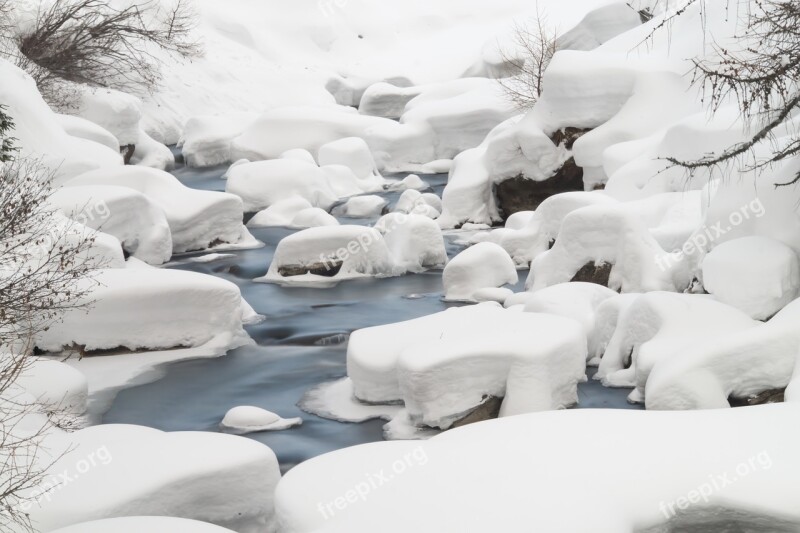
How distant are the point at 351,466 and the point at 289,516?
53cm

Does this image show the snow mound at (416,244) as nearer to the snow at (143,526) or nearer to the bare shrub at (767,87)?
the bare shrub at (767,87)

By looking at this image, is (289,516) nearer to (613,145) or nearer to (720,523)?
(720,523)

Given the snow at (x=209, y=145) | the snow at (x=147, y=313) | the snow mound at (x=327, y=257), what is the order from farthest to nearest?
the snow at (x=209, y=145) < the snow mound at (x=327, y=257) < the snow at (x=147, y=313)

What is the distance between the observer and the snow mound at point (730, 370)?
7.39 meters

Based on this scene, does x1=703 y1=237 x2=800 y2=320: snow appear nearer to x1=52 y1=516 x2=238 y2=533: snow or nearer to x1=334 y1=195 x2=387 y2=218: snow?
x1=52 y1=516 x2=238 y2=533: snow

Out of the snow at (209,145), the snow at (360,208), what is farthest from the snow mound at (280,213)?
the snow at (209,145)

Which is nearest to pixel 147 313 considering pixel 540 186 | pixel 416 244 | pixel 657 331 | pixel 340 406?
pixel 340 406

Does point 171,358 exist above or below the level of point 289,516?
below

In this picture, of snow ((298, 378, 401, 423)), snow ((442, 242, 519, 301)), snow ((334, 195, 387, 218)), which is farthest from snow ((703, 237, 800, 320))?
snow ((334, 195, 387, 218))

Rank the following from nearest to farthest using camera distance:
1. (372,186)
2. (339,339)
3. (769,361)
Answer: (769,361) → (339,339) → (372,186)

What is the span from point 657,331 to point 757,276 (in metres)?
1.08

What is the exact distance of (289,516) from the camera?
495cm

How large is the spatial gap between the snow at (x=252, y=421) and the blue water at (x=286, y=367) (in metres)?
0.11

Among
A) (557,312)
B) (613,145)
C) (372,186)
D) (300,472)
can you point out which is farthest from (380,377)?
(372,186)
